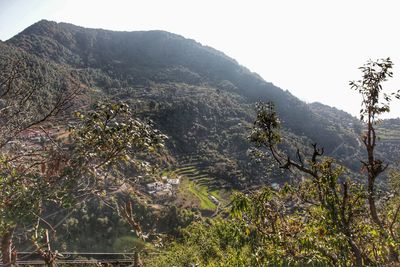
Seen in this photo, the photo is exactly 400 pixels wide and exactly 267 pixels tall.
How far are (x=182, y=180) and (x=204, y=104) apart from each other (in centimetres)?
5080

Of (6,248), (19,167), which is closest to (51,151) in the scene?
(19,167)

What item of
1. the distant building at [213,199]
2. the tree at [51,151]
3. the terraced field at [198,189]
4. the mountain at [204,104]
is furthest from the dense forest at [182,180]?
the distant building at [213,199]

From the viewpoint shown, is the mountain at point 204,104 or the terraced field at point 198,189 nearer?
the terraced field at point 198,189

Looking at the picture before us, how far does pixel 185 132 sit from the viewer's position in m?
97.9

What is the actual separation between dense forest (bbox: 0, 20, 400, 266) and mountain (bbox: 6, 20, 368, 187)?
0.71 m

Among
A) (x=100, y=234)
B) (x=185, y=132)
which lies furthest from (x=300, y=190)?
(x=185, y=132)

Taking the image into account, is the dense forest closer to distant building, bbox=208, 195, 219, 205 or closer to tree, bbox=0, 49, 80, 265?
tree, bbox=0, 49, 80, 265

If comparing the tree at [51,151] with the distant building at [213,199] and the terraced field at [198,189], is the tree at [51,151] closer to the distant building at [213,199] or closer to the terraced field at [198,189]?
the terraced field at [198,189]

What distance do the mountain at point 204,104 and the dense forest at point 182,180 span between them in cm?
71

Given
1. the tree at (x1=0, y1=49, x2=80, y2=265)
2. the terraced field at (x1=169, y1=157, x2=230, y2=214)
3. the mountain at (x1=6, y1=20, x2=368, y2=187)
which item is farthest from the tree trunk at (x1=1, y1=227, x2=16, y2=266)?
the terraced field at (x1=169, y1=157, x2=230, y2=214)

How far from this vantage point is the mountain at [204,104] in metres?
88.2

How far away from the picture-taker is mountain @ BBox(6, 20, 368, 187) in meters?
88.2

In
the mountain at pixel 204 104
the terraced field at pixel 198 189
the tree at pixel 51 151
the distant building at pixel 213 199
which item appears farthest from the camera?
the mountain at pixel 204 104

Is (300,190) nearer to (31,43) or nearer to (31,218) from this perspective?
(31,218)
